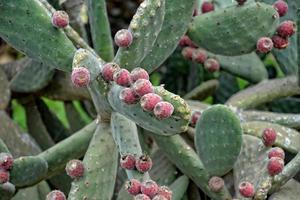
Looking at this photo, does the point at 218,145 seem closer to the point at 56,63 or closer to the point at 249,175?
the point at 249,175

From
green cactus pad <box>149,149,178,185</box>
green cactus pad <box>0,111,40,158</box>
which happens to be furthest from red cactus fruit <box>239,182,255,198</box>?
green cactus pad <box>0,111,40,158</box>

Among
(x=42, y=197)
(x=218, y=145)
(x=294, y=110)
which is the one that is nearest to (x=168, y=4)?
(x=218, y=145)

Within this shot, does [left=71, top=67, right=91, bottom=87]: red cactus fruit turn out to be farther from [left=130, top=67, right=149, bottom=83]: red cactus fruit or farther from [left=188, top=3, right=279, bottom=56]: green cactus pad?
[left=188, top=3, right=279, bottom=56]: green cactus pad

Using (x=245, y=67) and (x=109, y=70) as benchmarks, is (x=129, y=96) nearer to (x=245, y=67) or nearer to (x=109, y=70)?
(x=109, y=70)

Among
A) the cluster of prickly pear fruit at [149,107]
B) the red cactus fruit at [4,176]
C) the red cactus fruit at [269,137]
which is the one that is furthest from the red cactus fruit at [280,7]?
the red cactus fruit at [4,176]

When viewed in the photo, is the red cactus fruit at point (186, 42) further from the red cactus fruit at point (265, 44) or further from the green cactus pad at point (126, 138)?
the green cactus pad at point (126, 138)

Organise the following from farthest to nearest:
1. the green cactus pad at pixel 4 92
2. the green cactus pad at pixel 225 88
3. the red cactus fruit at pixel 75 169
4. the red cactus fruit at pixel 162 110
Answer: the green cactus pad at pixel 225 88 → the green cactus pad at pixel 4 92 → the red cactus fruit at pixel 75 169 → the red cactus fruit at pixel 162 110

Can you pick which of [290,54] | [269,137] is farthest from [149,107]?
[290,54]
